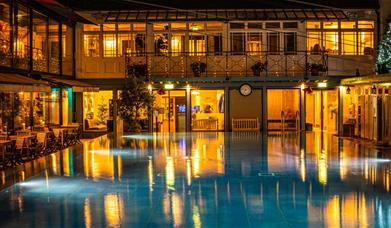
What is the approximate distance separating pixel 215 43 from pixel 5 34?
48.0ft

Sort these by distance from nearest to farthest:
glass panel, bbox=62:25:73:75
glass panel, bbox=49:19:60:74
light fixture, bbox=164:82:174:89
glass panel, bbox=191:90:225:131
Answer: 1. glass panel, bbox=49:19:60:74
2. glass panel, bbox=62:25:73:75
3. light fixture, bbox=164:82:174:89
4. glass panel, bbox=191:90:225:131

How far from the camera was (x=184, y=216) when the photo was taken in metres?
10.4

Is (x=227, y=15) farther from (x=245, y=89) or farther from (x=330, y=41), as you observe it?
(x=330, y=41)

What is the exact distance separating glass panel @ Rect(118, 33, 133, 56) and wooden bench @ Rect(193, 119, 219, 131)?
570 cm

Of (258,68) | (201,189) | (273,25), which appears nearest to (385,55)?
(258,68)

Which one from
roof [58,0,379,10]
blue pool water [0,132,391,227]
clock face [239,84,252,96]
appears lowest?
blue pool water [0,132,391,227]

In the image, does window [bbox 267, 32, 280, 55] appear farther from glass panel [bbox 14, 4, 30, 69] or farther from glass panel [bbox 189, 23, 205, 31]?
glass panel [bbox 14, 4, 30, 69]

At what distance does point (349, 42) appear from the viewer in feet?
113

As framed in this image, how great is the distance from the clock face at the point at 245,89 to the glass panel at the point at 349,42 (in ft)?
18.7

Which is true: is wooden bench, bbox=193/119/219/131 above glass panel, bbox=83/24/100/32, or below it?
below

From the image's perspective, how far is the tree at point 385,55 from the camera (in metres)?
23.6

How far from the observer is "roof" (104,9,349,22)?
33.5 metres

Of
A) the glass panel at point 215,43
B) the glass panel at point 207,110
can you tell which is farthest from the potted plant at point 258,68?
the glass panel at point 207,110

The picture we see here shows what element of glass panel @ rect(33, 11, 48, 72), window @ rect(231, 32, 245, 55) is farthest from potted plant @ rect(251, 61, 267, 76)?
glass panel @ rect(33, 11, 48, 72)
